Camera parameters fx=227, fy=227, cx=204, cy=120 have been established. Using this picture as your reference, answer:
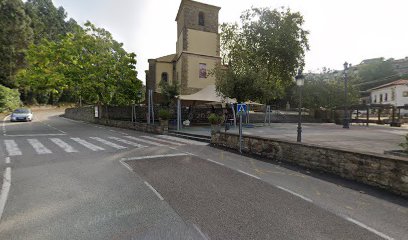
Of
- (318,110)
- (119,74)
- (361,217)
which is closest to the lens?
(361,217)

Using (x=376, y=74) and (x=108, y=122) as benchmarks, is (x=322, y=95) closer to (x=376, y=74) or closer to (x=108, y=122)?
(x=108, y=122)

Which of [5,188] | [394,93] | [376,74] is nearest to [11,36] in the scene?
[5,188]

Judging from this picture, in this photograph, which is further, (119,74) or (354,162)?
(119,74)

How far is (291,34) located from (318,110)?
11.3m

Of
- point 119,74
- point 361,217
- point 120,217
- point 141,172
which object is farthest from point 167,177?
point 119,74

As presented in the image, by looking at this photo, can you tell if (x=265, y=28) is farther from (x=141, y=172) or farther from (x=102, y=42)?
(x=141, y=172)

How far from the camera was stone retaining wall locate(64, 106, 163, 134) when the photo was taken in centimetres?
Answer: 1789

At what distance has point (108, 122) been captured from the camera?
78.8 feet

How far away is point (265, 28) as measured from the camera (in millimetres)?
30156

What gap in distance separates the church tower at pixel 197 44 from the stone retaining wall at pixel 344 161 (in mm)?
20938

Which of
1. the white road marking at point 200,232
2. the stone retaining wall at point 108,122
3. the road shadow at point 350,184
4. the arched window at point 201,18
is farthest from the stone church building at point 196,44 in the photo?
the white road marking at point 200,232

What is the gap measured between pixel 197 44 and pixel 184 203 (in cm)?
2751

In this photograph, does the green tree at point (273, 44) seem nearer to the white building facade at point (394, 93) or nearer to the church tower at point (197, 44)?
the church tower at point (197, 44)

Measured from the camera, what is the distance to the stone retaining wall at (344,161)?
523 cm
